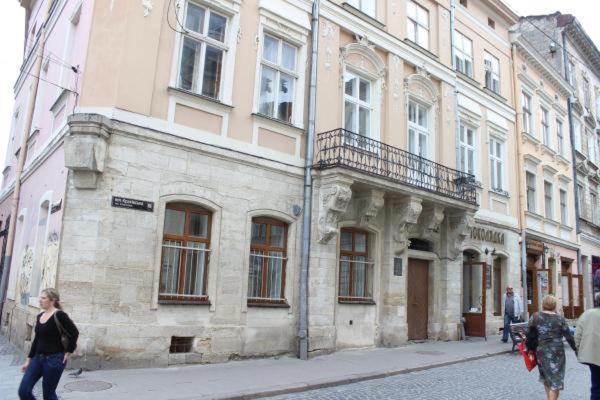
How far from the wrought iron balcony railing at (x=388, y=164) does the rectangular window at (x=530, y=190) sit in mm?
6023

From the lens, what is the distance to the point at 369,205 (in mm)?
12242

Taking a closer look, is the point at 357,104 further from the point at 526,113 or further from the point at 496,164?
the point at 526,113

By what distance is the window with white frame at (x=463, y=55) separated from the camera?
692 inches

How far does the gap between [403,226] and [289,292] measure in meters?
3.75

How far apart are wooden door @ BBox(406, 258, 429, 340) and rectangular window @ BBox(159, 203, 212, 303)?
6577 mm

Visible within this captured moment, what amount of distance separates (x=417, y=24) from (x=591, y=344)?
12.0 meters

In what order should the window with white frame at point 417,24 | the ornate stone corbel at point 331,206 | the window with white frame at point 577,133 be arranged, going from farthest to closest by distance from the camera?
the window with white frame at point 577,133 → the window with white frame at point 417,24 → the ornate stone corbel at point 331,206

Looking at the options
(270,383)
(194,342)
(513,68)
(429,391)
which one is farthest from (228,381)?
(513,68)

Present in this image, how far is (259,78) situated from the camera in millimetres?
11195

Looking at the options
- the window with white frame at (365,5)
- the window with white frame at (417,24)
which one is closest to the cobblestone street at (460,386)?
the window with white frame at (365,5)

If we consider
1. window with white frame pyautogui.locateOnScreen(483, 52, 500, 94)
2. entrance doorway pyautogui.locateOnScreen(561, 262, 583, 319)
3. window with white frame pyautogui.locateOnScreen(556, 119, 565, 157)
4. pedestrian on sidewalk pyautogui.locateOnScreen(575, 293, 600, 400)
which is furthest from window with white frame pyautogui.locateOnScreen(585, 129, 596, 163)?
pedestrian on sidewalk pyautogui.locateOnScreen(575, 293, 600, 400)

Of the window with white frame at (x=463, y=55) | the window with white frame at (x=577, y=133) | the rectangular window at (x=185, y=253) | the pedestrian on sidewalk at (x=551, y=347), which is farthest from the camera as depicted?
the window with white frame at (x=577, y=133)

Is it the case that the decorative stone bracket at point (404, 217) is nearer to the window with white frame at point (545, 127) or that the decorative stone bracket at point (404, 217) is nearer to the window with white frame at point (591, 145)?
the window with white frame at point (545, 127)

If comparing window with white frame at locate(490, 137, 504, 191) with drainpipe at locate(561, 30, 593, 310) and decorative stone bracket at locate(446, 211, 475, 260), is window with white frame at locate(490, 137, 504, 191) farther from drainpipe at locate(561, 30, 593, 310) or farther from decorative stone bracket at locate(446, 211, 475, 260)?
drainpipe at locate(561, 30, 593, 310)
